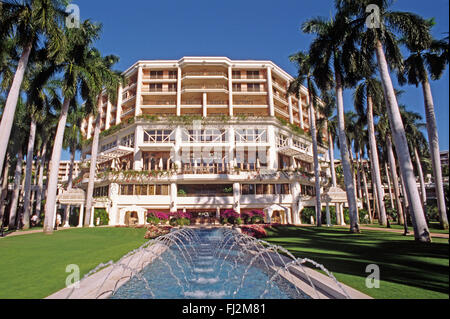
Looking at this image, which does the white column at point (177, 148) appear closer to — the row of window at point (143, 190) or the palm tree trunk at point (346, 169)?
the row of window at point (143, 190)

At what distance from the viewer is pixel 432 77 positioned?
19.3 m

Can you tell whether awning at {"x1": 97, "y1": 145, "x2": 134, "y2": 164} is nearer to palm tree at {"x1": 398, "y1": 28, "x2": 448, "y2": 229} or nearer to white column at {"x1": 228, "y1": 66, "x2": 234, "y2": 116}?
white column at {"x1": 228, "y1": 66, "x2": 234, "y2": 116}

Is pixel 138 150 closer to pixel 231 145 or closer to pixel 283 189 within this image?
pixel 231 145

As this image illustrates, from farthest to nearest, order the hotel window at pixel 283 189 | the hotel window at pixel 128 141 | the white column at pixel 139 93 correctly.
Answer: the white column at pixel 139 93 < the hotel window at pixel 128 141 < the hotel window at pixel 283 189

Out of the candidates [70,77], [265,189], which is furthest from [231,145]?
[70,77]

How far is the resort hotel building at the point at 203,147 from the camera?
116ft

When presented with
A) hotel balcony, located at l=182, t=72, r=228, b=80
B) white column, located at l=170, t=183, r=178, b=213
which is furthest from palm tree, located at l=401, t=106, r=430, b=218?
white column, located at l=170, t=183, r=178, b=213

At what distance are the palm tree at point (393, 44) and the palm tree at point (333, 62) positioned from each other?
2.03 metres

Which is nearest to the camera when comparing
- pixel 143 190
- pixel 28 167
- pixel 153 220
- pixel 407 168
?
pixel 407 168

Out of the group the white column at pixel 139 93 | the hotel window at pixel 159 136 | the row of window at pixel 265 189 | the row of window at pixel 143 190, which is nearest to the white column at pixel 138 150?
the hotel window at pixel 159 136

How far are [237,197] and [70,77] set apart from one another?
24.6 metres
